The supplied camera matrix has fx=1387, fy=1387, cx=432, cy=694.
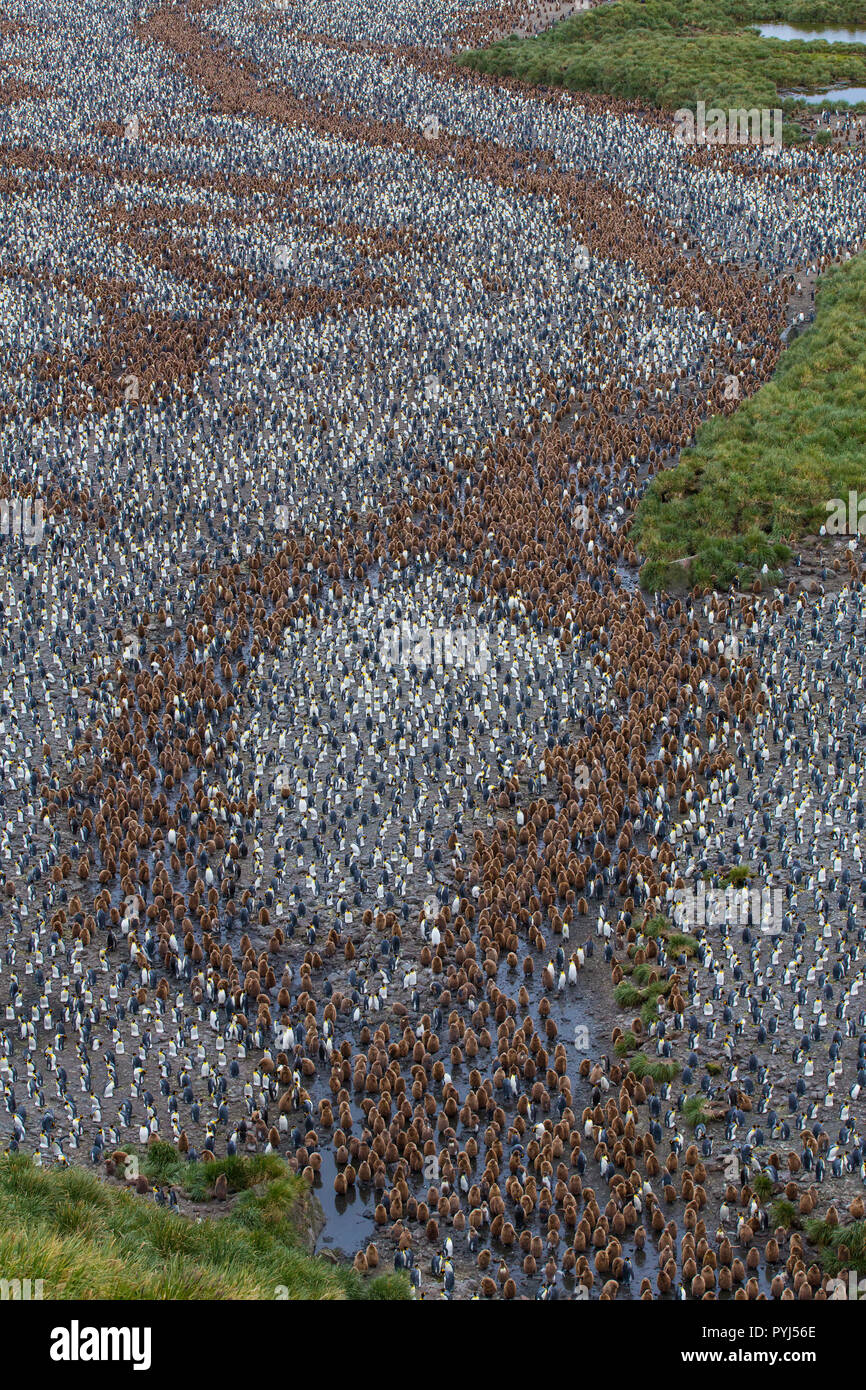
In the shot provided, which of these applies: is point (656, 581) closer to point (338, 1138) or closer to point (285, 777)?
point (285, 777)

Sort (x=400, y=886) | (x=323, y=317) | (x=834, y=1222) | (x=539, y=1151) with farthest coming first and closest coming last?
(x=323, y=317) < (x=400, y=886) < (x=539, y=1151) < (x=834, y=1222)

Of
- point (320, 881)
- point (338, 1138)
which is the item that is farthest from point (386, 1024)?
point (320, 881)

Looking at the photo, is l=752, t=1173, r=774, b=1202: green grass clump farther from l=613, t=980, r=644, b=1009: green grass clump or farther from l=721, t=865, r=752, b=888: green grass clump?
l=721, t=865, r=752, b=888: green grass clump

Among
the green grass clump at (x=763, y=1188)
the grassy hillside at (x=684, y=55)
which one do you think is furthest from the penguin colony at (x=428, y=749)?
the grassy hillside at (x=684, y=55)

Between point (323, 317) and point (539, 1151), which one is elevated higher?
point (323, 317)

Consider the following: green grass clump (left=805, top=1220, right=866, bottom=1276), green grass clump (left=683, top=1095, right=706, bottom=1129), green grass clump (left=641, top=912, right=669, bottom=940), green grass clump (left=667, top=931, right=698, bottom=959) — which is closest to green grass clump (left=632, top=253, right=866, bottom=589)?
green grass clump (left=641, top=912, right=669, bottom=940)

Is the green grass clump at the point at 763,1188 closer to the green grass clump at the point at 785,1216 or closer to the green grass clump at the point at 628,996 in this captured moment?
the green grass clump at the point at 785,1216

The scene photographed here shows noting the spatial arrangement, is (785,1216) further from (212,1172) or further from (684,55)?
(684,55)
